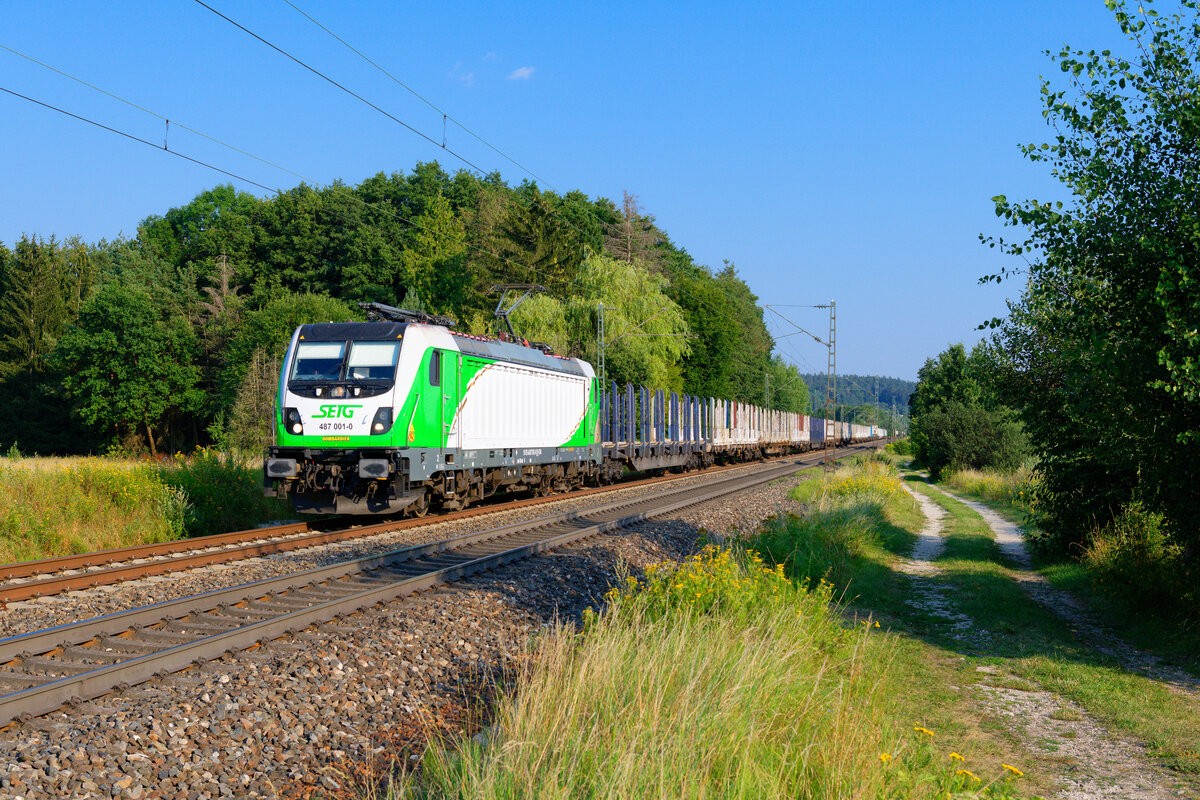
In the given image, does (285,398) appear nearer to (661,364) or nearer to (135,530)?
(135,530)

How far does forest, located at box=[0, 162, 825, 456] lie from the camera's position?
51.4 m

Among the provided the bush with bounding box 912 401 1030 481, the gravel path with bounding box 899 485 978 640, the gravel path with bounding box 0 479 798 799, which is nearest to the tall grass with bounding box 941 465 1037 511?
the bush with bounding box 912 401 1030 481

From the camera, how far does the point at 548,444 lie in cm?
2228

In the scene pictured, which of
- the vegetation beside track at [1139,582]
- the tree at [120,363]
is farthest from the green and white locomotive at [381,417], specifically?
the tree at [120,363]

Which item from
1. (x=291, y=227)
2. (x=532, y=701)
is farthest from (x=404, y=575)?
(x=291, y=227)

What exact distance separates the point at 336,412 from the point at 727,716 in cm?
1187

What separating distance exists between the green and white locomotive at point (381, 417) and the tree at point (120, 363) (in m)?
48.9

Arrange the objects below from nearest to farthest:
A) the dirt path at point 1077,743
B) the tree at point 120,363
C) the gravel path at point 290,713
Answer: the gravel path at point 290,713 → the dirt path at point 1077,743 → the tree at point 120,363

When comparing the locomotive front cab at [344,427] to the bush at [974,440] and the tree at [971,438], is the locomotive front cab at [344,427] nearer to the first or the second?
the tree at [971,438]

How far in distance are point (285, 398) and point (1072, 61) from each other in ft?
41.8

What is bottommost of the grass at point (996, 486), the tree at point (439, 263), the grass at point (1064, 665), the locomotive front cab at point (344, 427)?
the grass at point (996, 486)

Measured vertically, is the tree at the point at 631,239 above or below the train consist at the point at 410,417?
above

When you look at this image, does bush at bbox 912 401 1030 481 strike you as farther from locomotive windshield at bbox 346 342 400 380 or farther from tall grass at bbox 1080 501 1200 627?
locomotive windshield at bbox 346 342 400 380

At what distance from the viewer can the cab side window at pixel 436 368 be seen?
15977 millimetres
